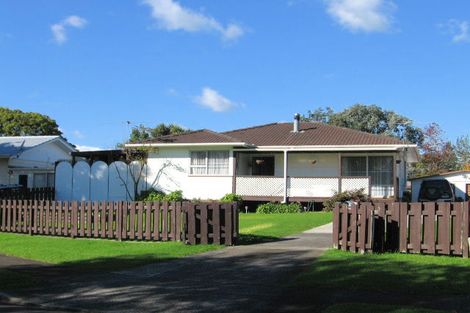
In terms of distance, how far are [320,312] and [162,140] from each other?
79.4ft

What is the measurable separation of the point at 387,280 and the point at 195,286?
321 centimetres

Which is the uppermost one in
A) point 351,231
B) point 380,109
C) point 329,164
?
point 380,109

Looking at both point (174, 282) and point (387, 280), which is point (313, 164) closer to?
point (174, 282)

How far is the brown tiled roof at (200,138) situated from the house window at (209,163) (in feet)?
2.35

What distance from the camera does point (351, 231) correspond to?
40.5 ft

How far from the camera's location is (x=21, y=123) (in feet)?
196

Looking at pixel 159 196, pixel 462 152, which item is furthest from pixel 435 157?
pixel 159 196

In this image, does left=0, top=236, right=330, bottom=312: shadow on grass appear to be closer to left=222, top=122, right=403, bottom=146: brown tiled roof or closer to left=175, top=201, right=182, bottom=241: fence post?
left=175, top=201, right=182, bottom=241: fence post

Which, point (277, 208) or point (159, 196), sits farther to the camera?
point (159, 196)

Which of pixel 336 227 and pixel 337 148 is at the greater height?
pixel 337 148

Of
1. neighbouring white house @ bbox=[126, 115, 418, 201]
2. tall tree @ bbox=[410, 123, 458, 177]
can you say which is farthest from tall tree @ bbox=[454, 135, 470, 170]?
neighbouring white house @ bbox=[126, 115, 418, 201]

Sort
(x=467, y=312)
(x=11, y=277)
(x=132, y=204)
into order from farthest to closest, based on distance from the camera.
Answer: (x=132, y=204), (x=11, y=277), (x=467, y=312)

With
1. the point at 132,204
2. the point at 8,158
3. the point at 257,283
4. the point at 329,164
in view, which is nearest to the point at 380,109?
the point at 329,164

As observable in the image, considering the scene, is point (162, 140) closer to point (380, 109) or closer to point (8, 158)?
point (8, 158)
